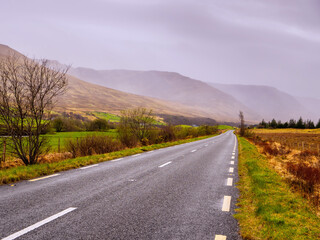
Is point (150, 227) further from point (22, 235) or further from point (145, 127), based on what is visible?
point (145, 127)

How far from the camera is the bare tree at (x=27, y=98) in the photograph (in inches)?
371

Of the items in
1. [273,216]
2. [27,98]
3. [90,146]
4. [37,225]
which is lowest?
[90,146]

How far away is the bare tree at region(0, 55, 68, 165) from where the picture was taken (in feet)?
30.9

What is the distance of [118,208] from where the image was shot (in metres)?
4.70

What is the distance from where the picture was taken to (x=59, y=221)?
155 inches

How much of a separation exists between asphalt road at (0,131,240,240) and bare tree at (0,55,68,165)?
389cm

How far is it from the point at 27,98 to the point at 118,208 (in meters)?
7.80

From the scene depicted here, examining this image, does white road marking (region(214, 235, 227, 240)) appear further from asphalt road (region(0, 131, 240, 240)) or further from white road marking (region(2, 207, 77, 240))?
white road marking (region(2, 207, 77, 240))

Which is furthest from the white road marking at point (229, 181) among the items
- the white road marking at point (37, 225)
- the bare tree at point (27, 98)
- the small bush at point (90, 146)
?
the small bush at point (90, 146)

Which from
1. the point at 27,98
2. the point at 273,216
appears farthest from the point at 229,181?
the point at 27,98

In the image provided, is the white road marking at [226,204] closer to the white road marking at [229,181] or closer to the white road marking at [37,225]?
the white road marking at [229,181]

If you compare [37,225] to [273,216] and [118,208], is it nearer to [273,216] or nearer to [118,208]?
[118,208]

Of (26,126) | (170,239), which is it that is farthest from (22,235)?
(26,126)

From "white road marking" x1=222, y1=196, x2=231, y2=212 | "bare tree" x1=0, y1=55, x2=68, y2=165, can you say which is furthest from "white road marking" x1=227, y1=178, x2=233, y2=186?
"bare tree" x1=0, y1=55, x2=68, y2=165
